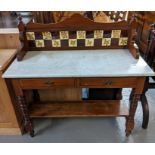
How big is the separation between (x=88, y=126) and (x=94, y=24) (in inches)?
38.4

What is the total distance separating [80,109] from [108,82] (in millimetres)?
481

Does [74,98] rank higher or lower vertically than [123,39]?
lower

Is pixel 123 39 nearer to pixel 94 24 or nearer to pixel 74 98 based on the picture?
pixel 94 24

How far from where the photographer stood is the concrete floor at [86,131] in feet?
5.12

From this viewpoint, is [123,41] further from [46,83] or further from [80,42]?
[46,83]

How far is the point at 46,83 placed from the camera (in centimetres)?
121

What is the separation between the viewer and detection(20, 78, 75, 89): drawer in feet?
3.91

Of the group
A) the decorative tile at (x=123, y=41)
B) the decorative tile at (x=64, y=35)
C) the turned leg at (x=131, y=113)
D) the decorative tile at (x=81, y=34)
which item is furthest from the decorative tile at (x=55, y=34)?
the turned leg at (x=131, y=113)

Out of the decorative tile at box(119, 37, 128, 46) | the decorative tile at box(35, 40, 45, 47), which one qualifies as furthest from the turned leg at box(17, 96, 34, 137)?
the decorative tile at box(119, 37, 128, 46)

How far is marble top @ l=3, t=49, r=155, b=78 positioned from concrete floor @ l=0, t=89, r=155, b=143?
0.73 m

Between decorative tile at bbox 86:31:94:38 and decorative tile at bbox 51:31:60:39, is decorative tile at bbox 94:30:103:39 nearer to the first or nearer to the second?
decorative tile at bbox 86:31:94:38

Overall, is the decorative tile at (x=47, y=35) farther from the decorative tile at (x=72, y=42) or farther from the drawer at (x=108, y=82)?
the drawer at (x=108, y=82)
